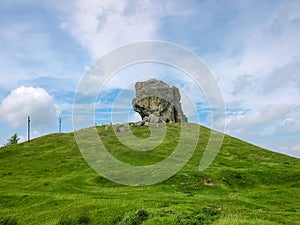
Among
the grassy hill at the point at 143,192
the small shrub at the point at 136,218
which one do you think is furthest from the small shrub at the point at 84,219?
the small shrub at the point at 136,218

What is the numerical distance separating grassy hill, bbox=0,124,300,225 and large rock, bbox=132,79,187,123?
32.8 meters

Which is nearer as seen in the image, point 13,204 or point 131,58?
point 13,204

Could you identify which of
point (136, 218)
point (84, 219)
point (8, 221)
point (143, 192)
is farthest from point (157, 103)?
point (136, 218)

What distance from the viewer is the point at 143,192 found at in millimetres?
41719

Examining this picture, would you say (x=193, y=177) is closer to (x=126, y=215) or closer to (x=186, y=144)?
(x=126, y=215)

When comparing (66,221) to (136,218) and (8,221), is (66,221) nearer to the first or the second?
(8,221)

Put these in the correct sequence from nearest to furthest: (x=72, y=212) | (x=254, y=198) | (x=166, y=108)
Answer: (x=72, y=212) < (x=254, y=198) < (x=166, y=108)

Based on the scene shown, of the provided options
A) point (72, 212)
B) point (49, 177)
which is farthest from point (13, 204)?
point (49, 177)

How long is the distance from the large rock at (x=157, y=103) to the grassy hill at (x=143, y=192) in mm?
32837

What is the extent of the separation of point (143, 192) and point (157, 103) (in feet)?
275

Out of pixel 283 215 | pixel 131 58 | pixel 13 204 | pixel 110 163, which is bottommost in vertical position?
pixel 283 215

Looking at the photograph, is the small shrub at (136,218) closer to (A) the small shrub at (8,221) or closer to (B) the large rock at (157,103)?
(A) the small shrub at (8,221)

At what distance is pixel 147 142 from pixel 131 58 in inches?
1871

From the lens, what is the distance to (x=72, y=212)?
29.2m
